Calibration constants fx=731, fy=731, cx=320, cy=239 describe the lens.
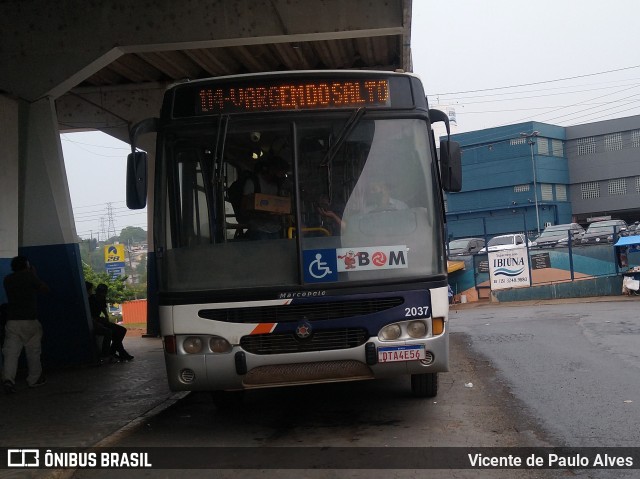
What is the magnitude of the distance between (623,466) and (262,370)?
9.99 ft

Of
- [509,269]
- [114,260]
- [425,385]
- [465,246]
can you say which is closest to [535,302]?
[509,269]

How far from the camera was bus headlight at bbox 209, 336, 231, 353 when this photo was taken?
6598 millimetres

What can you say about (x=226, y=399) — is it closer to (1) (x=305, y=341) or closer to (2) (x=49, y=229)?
(1) (x=305, y=341)

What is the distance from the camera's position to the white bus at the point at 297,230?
6570 mm

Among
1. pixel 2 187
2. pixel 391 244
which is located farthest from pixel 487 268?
pixel 391 244

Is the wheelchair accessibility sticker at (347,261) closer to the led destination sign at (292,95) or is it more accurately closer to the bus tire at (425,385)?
the led destination sign at (292,95)

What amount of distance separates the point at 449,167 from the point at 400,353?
1948mm

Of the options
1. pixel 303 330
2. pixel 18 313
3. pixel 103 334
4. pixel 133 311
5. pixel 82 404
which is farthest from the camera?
pixel 133 311

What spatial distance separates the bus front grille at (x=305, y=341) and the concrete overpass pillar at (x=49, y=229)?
6.58 metres

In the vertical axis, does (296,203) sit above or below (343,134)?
below

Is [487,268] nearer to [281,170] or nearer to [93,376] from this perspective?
[93,376]

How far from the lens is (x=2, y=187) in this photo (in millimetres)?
11109

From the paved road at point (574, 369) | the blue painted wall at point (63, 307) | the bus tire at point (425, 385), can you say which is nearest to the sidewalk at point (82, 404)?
the blue painted wall at point (63, 307)

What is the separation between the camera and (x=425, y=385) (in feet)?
26.4
